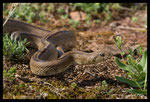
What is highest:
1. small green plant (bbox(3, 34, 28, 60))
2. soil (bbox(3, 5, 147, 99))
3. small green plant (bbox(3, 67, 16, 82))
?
small green plant (bbox(3, 34, 28, 60))

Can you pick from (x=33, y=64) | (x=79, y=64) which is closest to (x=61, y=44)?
(x=79, y=64)

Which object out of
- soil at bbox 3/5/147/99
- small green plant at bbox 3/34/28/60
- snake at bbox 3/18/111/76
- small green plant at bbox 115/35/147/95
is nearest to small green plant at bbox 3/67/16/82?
soil at bbox 3/5/147/99

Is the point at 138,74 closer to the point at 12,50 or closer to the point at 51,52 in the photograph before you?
the point at 51,52

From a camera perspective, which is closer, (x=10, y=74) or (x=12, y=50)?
(x=10, y=74)

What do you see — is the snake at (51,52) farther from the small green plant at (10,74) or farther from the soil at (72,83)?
the small green plant at (10,74)

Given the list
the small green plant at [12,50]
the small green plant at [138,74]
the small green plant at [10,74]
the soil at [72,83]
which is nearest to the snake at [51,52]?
the soil at [72,83]

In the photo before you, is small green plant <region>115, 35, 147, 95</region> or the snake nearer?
small green plant <region>115, 35, 147, 95</region>

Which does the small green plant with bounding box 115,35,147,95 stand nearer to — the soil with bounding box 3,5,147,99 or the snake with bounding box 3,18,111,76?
the soil with bounding box 3,5,147,99

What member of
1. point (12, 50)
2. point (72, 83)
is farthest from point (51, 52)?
point (72, 83)

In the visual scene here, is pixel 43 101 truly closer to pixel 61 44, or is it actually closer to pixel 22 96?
pixel 22 96
